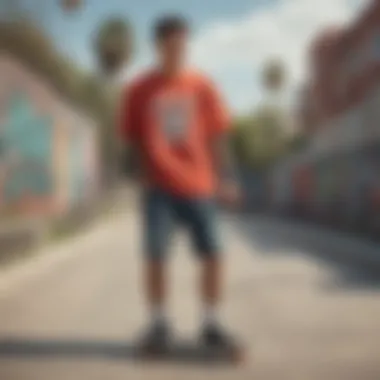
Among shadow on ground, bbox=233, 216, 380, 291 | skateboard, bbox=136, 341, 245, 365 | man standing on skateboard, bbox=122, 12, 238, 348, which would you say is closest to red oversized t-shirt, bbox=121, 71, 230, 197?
man standing on skateboard, bbox=122, 12, 238, 348

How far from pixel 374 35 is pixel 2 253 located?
619 millimetres

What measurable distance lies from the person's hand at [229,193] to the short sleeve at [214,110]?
0.24ft

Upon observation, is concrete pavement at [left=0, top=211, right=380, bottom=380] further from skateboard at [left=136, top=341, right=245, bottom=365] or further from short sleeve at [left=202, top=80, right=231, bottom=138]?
short sleeve at [left=202, top=80, right=231, bottom=138]

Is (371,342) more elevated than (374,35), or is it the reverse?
(374,35)

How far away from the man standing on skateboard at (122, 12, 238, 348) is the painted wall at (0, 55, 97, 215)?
8 centimetres

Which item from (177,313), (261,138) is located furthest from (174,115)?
(177,313)

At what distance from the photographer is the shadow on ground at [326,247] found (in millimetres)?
2412

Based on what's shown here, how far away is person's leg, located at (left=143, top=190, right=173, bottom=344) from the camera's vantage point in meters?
2.37

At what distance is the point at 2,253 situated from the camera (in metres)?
2.46

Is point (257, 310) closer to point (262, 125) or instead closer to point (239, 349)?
point (239, 349)

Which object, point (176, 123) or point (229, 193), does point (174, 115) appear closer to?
point (176, 123)

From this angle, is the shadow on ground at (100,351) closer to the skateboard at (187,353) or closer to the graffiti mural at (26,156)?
the skateboard at (187,353)

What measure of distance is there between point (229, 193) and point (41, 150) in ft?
0.90

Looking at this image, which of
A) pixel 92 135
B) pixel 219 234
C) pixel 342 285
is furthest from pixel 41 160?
pixel 342 285
